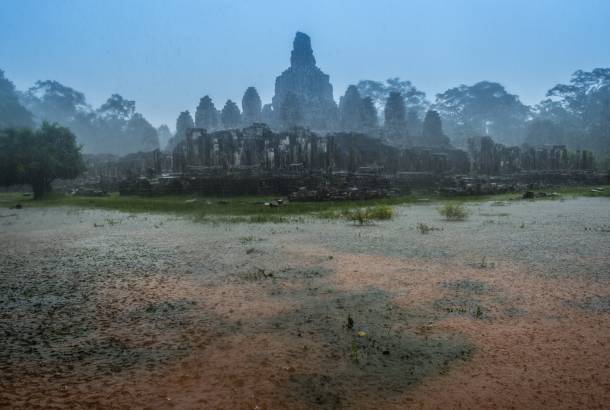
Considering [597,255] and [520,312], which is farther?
[597,255]

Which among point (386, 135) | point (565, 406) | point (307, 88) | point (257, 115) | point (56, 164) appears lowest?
point (565, 406)

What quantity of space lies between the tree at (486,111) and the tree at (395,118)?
3267 centimetres

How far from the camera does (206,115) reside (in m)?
58.9

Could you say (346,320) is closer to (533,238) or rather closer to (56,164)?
(533,238)

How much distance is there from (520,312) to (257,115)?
59.6m

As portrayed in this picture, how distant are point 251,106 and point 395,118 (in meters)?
22.3

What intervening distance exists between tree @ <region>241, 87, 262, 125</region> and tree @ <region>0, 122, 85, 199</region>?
36990 mm

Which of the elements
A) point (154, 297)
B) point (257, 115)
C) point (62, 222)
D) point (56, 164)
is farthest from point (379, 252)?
point (257, 115)

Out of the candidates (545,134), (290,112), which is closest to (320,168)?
(290,112)

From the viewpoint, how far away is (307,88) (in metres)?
62.9

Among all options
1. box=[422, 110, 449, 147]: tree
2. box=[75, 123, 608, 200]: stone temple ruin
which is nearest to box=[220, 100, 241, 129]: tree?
box=[75, 123, 608, 200]: stone temple ruin

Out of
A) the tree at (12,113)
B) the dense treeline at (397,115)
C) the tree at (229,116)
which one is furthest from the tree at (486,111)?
the tree at (12,113)

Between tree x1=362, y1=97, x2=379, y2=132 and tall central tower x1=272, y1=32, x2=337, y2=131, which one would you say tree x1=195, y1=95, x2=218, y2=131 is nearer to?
tall central tower x1=272, y1=32, x2=337, y2=131

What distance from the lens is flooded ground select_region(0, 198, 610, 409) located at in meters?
2.54
